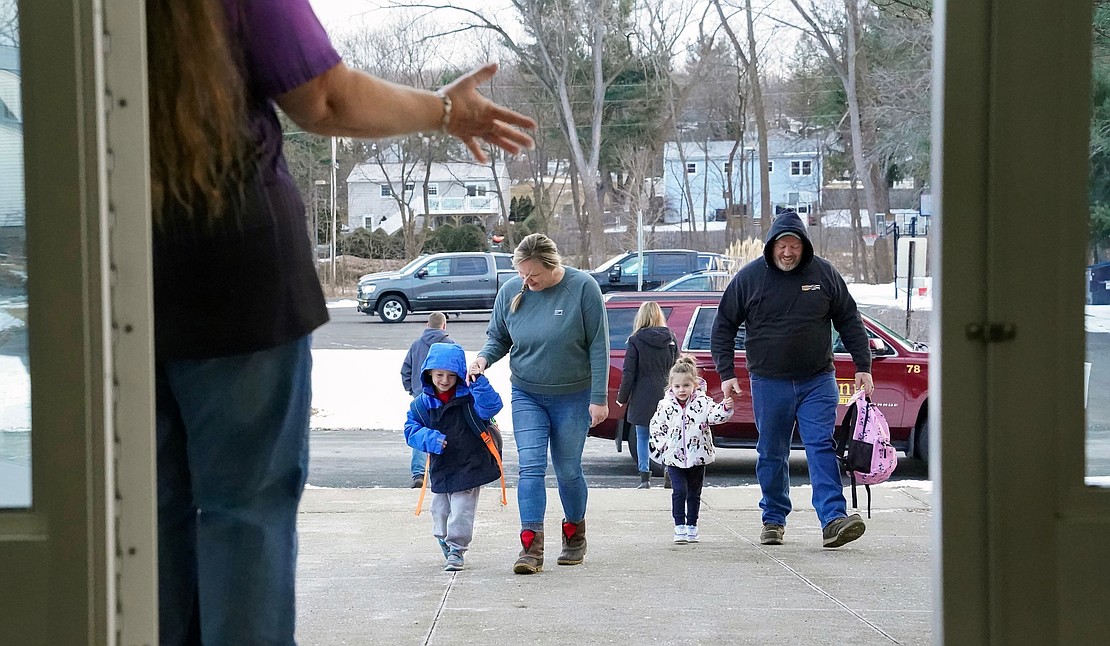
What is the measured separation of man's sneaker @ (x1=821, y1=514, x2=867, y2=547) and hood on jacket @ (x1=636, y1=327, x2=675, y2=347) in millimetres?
3388

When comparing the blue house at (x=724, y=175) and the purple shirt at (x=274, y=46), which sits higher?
the blue house at (x=724, y=175)

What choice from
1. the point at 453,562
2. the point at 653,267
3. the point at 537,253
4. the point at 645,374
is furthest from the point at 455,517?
the point at 653,267

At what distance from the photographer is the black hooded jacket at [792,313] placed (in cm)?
664

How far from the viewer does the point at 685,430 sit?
282 inches

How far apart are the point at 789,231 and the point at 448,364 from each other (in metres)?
2.04

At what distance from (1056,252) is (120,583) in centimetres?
185

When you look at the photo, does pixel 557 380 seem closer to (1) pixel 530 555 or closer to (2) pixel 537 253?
(2) pixel 537 253

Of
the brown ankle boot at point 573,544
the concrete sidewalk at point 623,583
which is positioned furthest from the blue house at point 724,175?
the brown ankle boot at point 573,544

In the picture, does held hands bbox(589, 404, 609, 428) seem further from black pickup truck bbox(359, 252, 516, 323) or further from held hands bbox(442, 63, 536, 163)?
black pickup truck bbox(359, 252, 516, 323)

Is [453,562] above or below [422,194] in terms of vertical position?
below

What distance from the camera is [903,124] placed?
75.4 feet

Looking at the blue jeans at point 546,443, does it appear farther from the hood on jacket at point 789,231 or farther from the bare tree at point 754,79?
the bare tree at point 754,79

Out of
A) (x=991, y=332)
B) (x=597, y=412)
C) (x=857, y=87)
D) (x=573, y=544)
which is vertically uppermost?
(x=857, y=87)

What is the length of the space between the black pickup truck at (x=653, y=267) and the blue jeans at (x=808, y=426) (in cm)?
1652
